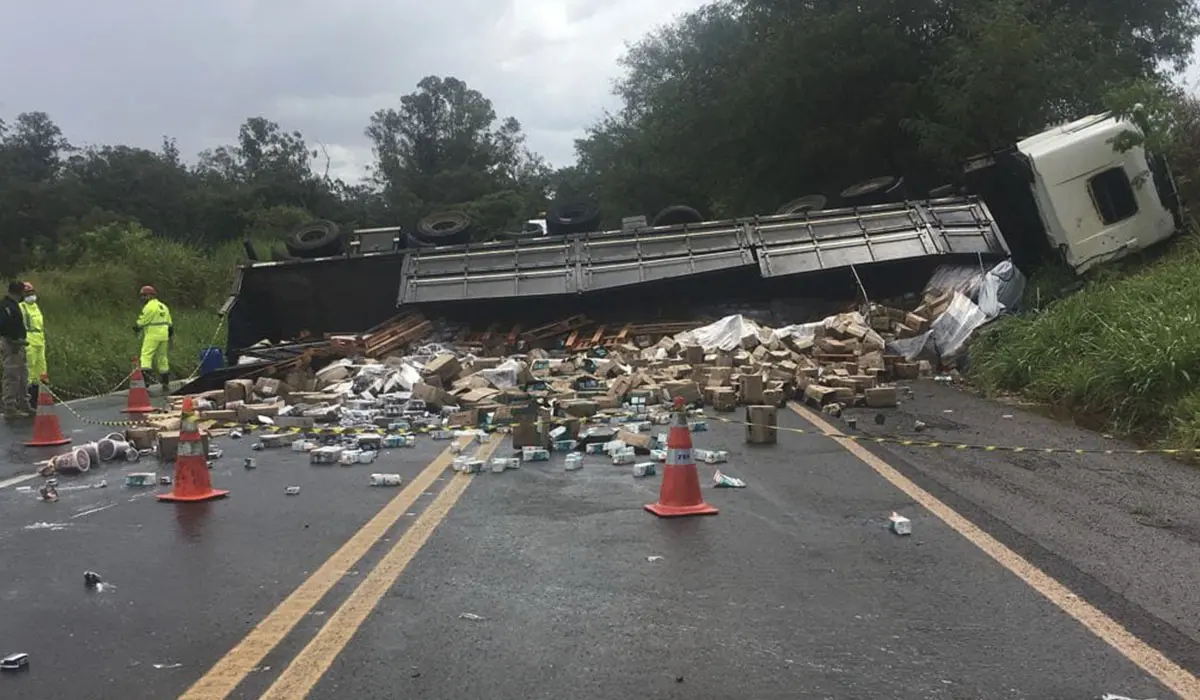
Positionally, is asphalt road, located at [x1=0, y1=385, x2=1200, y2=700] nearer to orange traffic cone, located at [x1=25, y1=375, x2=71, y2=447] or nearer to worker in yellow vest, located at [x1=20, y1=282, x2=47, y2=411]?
orange traffic cone, located at [x1=25, y1=375, x2=71, y2=447]

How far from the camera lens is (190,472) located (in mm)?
7000

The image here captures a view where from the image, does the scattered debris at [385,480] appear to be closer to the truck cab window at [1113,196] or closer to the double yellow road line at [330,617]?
the double yellow road line at [330,617]

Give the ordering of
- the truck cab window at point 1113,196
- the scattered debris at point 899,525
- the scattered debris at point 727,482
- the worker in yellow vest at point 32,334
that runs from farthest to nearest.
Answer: the truck cab window at point 1113,196 → the worker in yellow vest at point 32,334 → the scattered debris at point 727,482 → the scattered debris at point 899,525

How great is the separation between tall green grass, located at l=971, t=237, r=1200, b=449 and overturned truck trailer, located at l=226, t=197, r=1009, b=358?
282cm

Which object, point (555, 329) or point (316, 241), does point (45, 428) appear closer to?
point (555, 329)

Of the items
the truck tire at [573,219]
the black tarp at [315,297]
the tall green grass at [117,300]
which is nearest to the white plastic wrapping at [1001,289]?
the truck tire at [573,219]

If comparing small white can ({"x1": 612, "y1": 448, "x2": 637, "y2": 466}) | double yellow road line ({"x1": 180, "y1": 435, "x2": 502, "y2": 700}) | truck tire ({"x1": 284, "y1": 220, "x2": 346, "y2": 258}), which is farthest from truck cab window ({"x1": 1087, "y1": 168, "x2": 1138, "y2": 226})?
truck tire ({"x1": 284, "y1": 220, "x2": 346, "y2": 258})

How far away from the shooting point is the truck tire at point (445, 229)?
729 inches

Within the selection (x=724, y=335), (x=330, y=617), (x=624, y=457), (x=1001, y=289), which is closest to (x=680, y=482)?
(x=624, y=457)

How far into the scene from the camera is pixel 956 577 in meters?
4.81

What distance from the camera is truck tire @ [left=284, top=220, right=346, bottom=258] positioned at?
18141 mm

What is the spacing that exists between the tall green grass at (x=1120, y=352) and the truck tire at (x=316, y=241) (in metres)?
11.2

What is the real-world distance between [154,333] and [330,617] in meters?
13.5

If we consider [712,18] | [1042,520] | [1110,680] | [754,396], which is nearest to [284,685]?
[1110,680]
